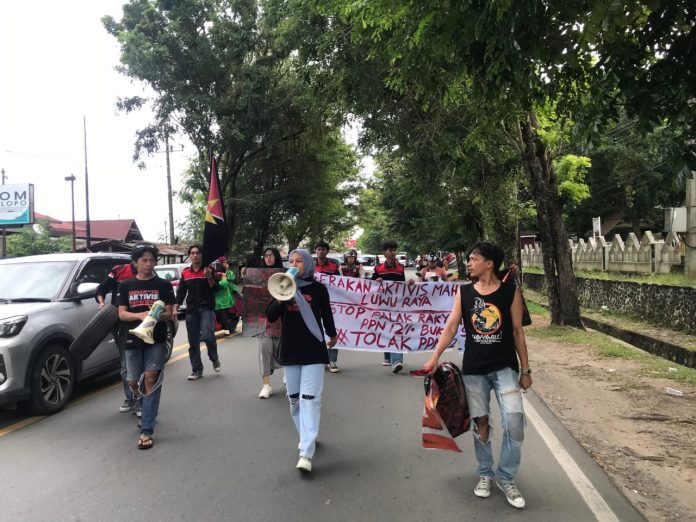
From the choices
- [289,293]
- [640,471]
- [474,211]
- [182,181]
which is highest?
[182,181]

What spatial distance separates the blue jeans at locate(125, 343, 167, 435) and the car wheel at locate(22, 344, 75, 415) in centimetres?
137

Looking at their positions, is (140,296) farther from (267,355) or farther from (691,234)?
(691,234)

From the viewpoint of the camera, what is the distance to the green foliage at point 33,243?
3312cm

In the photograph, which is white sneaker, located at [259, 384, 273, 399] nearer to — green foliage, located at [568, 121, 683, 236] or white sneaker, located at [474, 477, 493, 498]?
white sneaker, located at [474, 477, 493, 498]

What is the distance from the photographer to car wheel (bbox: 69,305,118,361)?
18.6 feet

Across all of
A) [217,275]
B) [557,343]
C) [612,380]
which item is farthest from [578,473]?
[557,343]

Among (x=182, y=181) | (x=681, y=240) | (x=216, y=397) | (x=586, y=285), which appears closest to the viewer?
(x=216, y=397)

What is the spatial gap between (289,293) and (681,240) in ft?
54.7

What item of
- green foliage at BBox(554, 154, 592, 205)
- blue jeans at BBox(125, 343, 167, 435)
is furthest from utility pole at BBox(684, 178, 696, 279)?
blue jeans at BBox(125, 343, 167, 435)

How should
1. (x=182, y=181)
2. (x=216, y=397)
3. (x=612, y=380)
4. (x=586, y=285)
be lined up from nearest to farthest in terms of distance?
(x=216, y=397) < (x=612, y=380) < (x=586, y=285) < (x=182, y=181)

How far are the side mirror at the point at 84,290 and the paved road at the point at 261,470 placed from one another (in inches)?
50.8

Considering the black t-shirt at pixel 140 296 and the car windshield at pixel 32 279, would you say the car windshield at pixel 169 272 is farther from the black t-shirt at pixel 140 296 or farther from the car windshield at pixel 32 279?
the black t-shirt at pixel 140 296

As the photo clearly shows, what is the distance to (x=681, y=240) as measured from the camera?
16.8 meters

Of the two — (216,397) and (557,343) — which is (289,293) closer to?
(216,397)
